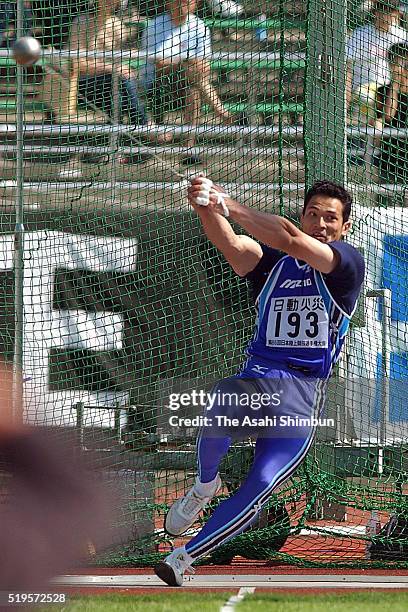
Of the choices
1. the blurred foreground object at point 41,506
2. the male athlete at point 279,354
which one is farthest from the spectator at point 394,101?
the blurred foreground object at point 41,506

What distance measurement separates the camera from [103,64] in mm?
8516

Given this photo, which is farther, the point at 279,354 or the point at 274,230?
the point at 279,354

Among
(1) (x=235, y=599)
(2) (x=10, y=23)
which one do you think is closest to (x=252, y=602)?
(1) (x=235, y=599)

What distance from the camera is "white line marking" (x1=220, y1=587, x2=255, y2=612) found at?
5.36 meters

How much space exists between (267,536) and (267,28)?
3.66 m

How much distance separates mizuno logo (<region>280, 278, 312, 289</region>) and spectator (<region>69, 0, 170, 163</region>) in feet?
9.77

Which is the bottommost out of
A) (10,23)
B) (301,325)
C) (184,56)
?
(301,325)

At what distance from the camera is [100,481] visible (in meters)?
1.92

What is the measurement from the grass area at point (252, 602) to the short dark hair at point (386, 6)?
13.7 ft

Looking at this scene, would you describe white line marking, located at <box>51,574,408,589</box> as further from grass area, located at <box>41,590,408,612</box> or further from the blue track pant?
the blue track pant

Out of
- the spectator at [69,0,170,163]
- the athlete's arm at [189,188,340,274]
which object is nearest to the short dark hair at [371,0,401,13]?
the spectator at [69,0,170,163]

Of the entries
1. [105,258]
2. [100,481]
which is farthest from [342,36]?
[100,481]

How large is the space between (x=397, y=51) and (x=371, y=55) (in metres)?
0.32

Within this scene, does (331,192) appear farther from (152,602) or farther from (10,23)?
(10,23)
